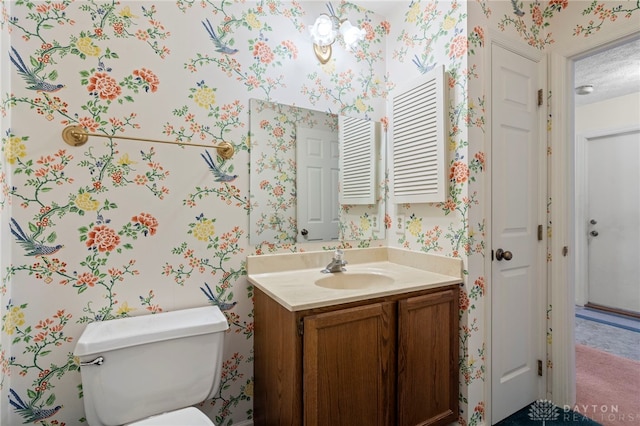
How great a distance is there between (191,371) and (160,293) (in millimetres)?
382

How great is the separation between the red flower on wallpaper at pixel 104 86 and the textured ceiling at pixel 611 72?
3.07 m

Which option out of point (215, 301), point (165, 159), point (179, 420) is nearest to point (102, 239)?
point (165, 159)

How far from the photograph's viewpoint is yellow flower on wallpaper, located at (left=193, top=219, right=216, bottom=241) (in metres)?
1.46

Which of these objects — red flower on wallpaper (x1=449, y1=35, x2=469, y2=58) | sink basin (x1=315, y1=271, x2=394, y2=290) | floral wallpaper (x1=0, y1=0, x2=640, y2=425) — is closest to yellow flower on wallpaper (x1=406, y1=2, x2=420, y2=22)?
floral wallpaper (x1=0, y1=0, x2=640, y2=425)

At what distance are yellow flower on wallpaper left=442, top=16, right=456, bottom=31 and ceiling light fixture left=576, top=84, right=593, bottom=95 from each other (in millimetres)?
2539

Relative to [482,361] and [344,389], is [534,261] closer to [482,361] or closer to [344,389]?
[482,361]

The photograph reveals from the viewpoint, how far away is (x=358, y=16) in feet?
6.31

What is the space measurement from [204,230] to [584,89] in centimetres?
397

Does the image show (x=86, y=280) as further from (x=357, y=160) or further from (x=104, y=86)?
(x=357, y=160)

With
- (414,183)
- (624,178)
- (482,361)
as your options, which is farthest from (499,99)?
(624,178)

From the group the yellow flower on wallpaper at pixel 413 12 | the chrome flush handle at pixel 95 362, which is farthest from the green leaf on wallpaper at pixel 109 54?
the yellow flower on wallpaper at pixel 413 12

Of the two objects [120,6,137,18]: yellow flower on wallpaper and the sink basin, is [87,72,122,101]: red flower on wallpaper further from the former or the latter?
the sink basin

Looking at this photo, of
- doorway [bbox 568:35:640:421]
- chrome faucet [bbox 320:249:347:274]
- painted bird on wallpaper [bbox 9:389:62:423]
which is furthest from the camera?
doorway [bbox 568:35:640:421]

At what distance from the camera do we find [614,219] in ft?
11.3
